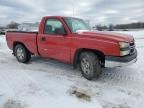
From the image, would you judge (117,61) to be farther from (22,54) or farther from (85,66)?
(22,54)

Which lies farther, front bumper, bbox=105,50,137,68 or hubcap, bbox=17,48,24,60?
hubcap, bbox=17,48,24,60

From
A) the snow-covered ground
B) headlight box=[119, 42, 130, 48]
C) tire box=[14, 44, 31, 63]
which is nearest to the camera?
the snow-covered ground

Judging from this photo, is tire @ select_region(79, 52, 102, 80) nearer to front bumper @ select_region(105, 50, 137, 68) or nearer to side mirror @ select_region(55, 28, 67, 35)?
front bumper @ select_region(105, 50, 137, 68)

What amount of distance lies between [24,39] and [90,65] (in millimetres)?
3243

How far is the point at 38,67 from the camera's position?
7.18 metres

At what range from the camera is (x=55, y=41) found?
6250mm

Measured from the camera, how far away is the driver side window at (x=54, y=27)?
6.07 m

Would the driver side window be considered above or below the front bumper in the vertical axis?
above

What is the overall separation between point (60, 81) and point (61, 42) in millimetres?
1237

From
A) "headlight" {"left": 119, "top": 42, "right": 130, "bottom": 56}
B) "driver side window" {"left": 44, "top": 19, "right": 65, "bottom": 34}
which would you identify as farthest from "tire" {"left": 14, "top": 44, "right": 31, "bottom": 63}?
"headlight" {"left": 119, "top": 42, "right": 130, "bottom": 56}

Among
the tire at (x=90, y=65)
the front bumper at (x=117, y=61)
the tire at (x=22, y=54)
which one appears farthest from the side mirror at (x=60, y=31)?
the tire at (x=22, y=54)

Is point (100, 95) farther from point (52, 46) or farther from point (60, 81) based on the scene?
point (52, 46)

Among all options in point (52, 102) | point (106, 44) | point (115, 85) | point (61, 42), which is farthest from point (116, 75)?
point (52, 102)

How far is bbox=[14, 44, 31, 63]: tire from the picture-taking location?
7782 mm
